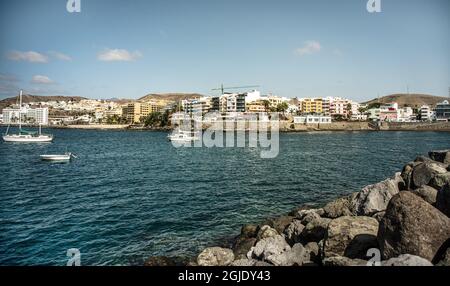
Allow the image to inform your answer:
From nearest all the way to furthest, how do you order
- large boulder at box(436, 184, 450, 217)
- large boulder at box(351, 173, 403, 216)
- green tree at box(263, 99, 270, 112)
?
large boulder at box(436, 184, 450, 217) → large boulder at box(351, 173, 403, 216) → green tree at box(263, 99, 270, 112)

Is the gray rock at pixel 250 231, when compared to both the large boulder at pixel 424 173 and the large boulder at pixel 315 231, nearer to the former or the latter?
the large boulder at pixel 315 231

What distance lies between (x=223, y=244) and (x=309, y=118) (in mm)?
138262

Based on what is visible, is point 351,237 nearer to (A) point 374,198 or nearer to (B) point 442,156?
(A) point 374,198

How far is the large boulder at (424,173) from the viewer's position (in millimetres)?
15375

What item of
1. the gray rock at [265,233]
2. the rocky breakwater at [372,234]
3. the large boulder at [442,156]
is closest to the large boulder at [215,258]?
the rocky breakwater at [372,234]

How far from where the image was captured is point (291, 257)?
11.6 meters

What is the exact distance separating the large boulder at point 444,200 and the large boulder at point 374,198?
389cm

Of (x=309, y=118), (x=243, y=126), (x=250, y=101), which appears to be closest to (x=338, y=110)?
(x=309, y=118)

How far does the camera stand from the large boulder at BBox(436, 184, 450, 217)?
404 inches

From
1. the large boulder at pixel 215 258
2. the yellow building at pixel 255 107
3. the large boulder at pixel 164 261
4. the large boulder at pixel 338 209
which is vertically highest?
the yellow building at pixel 255 107

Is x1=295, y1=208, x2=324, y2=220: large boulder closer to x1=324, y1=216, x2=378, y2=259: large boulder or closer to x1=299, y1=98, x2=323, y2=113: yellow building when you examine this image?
x1=324, y1=216, x2=378, y2=259: large boulder

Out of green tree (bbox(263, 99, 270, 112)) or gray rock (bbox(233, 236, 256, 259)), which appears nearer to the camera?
gray rock (bbox(233, 236, 256, 259))

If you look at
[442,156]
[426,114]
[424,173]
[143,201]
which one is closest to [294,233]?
[424,173]

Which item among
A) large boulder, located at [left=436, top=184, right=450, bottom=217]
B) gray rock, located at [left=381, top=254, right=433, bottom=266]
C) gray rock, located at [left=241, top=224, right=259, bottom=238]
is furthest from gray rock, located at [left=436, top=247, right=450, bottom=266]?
gray rock, located at [left=241, top=224, right=259, bottom=238]
